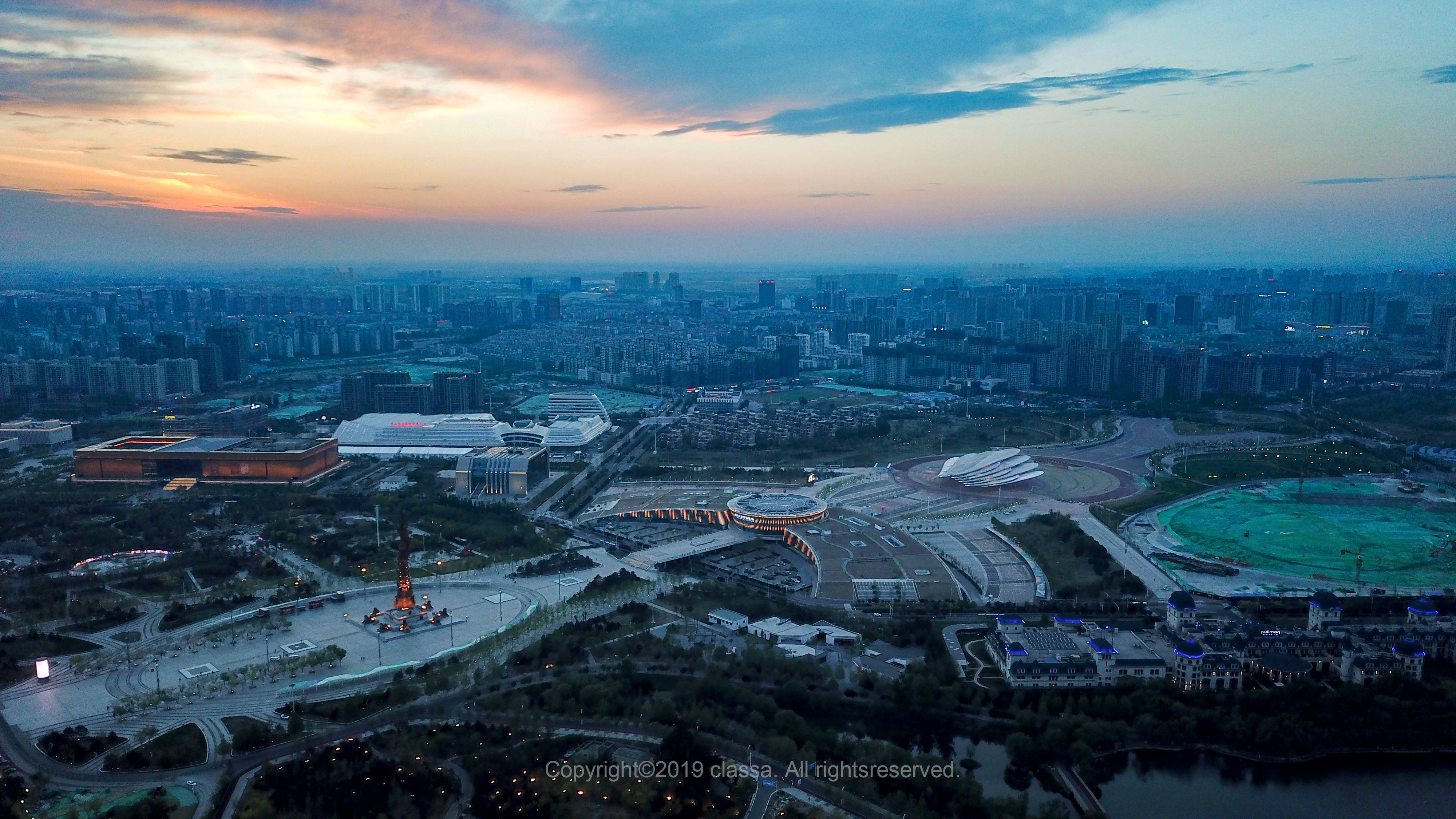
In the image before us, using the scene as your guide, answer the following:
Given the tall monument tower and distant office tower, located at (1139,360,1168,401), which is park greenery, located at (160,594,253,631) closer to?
the tall monument tower

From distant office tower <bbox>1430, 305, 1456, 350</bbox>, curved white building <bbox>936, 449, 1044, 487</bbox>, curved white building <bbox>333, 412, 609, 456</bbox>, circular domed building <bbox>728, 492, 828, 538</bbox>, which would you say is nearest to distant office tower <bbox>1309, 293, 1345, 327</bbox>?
distant office tower <bbox>1430, 305, 1456, 350</bbox>

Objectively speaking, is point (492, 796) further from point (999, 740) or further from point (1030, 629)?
point (1030, 629)

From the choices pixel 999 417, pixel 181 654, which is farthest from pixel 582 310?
pixel 181 654

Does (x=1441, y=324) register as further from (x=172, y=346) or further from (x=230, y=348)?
(x=172, y=346)

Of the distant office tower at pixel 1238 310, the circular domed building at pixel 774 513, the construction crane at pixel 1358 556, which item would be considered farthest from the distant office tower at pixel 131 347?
the distant office tower at pixel 1238 310

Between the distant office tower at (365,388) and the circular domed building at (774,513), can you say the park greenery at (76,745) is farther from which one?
→ the distant office tower at (365,388)

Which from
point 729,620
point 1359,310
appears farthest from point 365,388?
point 1359,310

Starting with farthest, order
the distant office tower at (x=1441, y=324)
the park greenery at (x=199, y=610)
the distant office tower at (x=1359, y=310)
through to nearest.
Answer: the distant office tower at (x=1359, y=310), the distant office tower at (x=1441, y=324), the park greenery at (x=199, y=610)
